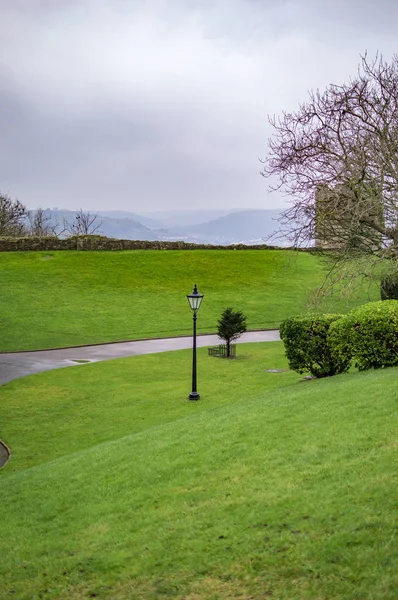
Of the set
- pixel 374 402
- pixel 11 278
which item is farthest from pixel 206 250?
pixel 374 402

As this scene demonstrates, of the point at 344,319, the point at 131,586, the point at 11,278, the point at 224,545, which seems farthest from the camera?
the point at 11,278

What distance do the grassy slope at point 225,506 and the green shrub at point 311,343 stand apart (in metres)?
1.26

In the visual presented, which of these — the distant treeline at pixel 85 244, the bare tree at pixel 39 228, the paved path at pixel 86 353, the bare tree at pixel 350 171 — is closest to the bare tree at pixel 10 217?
the bare tree at pixel 39 228

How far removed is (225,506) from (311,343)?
7.94 metres

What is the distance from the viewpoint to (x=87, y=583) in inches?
208

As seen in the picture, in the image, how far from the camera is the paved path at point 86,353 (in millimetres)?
22469

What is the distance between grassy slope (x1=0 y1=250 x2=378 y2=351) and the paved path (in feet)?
5.41

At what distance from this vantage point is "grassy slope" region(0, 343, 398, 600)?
4781 millimetres

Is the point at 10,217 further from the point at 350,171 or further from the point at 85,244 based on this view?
the point at 350,171

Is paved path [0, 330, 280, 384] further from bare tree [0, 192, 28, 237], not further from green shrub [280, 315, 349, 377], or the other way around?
bare tree [0, 192, 28, 237]

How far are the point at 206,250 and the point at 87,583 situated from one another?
45131 millimetres

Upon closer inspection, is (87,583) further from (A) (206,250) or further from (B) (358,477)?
(A) (206,250)

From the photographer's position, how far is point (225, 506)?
6.31 m

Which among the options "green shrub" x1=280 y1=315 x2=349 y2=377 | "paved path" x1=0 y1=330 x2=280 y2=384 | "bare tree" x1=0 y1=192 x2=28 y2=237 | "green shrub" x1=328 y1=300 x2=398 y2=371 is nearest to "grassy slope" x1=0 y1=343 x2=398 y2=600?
"green shrub" x1=328 y1=300 x2=398 y2=371
